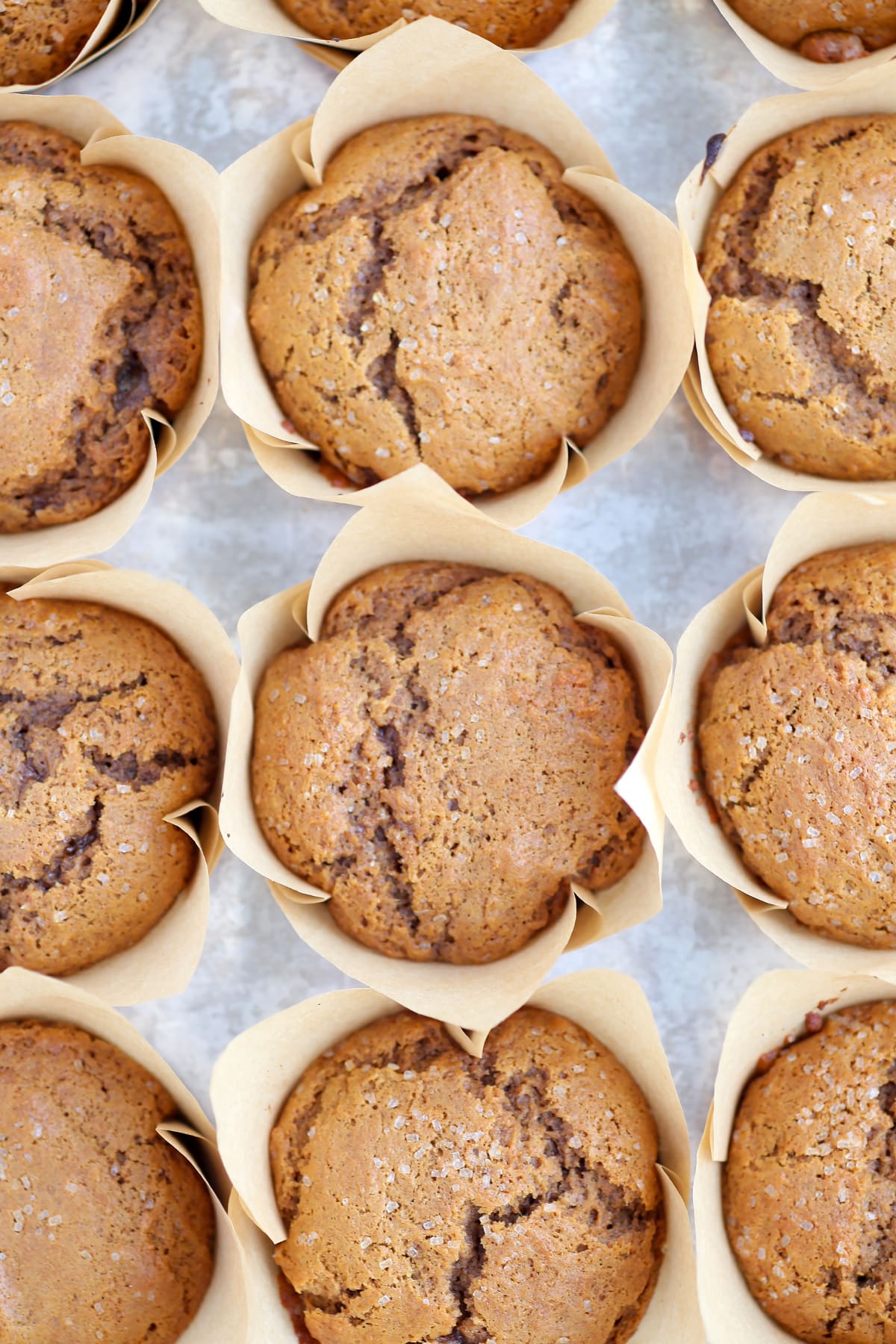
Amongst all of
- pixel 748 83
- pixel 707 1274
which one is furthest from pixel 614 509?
pixel 707 1274

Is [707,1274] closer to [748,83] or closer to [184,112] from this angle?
[748,83]

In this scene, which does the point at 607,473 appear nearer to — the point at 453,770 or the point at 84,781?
the point at 453,770

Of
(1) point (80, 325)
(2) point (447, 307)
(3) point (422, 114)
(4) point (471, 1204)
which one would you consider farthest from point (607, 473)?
(4) point (471, 1204)

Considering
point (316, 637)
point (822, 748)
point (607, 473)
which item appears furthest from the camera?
point (607, 473)

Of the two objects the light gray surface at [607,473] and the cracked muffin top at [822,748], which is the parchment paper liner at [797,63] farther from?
the cracked muffin top at [822,748]

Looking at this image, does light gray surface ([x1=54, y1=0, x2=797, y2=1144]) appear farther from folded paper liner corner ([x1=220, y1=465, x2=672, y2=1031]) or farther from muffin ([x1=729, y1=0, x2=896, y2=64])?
folded paper liner corner ([x1=220, y1=465, x2=672, y2=1031])

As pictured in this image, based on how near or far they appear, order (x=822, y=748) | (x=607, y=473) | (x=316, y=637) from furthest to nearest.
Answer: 1. (x=607, y=473)
2. (x=316, y=637)
3. (x=822, y=748)
